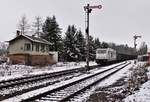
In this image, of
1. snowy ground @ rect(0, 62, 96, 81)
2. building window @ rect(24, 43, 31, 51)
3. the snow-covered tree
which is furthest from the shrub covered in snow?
the snow-covered tree

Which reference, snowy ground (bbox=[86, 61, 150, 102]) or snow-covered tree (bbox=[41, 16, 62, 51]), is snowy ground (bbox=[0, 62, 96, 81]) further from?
snow-covered tree (bbox=[41, 16, 62, 51])

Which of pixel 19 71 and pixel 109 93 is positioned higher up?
pixel 19 71

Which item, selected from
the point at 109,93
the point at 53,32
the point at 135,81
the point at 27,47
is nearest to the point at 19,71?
the point at 135,81

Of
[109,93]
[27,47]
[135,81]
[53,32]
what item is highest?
[53,32]

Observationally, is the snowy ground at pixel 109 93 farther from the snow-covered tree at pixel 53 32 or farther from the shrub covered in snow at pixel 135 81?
the snow-covered tree at pixel 53 32

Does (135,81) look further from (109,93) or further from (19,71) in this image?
(19,71)

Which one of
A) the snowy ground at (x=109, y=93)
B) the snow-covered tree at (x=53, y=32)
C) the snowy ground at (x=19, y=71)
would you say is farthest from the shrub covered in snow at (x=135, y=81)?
the snow-covered tree at (x=53, y=32)

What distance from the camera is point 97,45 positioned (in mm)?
90438

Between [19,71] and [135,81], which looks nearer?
[135,81]

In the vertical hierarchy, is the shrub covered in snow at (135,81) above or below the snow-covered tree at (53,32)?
below

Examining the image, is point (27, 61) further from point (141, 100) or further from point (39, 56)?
point (141, 100)

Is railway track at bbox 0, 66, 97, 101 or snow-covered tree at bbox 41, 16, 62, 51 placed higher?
snow-covered tree at bbox 41, 16, 62, 51

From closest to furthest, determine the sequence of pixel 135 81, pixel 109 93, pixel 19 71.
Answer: pixel 109 93 < pixel 135 81 < pixel 19 71

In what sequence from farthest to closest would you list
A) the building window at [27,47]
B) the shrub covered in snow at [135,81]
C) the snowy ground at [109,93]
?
the building window at [27,47]
the shrub covered in snow at [135,81]
the snowy ground at [109,93]
